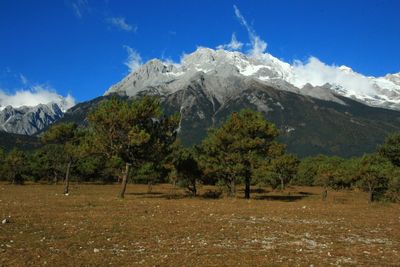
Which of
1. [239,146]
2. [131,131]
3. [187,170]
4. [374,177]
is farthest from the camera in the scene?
[374,177]

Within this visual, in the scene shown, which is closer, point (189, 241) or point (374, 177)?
point (189, 241)

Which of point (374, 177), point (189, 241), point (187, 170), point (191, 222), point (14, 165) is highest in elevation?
point (14, 165)

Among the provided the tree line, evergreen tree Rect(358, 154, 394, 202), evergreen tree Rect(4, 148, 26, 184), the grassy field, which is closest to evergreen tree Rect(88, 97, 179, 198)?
the tree line

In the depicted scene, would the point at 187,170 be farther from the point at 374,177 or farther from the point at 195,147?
the point at 374,177

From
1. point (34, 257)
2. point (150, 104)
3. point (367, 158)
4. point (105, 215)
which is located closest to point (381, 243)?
point (34, 257)

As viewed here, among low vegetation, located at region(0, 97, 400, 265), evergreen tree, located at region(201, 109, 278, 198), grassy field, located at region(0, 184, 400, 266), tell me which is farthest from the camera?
evergreen tree, located at region(201, 109, 278, 198)

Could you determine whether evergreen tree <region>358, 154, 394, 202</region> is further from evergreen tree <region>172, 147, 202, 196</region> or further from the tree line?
evergreen tree <region>172, 147, 202, 196</region>

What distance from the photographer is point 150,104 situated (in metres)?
50.8

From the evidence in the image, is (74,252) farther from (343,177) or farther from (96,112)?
(343,177)

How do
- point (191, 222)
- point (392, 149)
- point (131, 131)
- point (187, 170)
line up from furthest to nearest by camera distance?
point (392, 149) < point (187, 170) < point (131, 131) < point (191, 222)

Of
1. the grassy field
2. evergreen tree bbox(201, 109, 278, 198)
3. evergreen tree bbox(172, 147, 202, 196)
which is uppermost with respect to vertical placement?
evergreen tree bbox(201, 109, 278, 198)

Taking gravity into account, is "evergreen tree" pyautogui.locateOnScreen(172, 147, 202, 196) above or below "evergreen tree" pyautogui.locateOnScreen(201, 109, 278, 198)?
below

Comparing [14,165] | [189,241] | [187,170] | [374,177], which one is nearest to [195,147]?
[187,170]

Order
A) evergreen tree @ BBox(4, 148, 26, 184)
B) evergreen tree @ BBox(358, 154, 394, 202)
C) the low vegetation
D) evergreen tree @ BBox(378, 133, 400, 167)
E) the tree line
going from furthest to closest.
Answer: evergreen tree @ BBox(4, 148, 26, 184) → evergreen tree @ BBox(378, 133, 400, 167) → evergreen tree @ BBox(358, 154, 394, 202) → the tree line → the low vegetation
